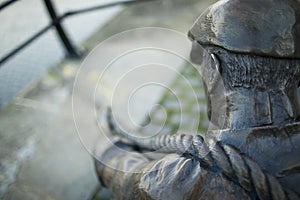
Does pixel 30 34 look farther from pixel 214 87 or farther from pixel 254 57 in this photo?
pixel 254 57

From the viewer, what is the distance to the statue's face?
1.52 meters

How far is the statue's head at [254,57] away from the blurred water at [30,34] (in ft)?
7.92

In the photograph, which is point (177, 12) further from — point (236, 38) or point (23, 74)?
point (236, 38)

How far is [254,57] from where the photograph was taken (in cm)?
141

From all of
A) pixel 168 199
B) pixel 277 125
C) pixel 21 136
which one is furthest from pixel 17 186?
pixel 277 125

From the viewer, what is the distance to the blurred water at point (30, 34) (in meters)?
3.69

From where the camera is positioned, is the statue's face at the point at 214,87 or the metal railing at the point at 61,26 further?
the metal railing at the point at 61,26

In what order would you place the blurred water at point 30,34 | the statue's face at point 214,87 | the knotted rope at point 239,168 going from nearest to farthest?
the knotted rope at point 239,168 < the statue's face at point 214,87 < the blurred water at point 30,34

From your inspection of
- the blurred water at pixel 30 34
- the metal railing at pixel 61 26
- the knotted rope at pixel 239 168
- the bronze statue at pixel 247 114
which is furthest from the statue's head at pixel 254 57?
the blurred water at pixel 30 34

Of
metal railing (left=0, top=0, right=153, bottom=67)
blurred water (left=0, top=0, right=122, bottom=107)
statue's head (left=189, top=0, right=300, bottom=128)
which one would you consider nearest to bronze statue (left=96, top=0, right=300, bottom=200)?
statue's head (left=189, top=0, right=300, bottom=128)

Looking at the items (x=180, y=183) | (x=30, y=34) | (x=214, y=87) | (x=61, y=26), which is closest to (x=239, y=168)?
(x=180, y=183)

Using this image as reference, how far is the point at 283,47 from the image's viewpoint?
4.55 feet

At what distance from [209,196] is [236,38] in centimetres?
55

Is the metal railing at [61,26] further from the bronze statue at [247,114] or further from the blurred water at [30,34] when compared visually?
the bronze statue at [247,114]
